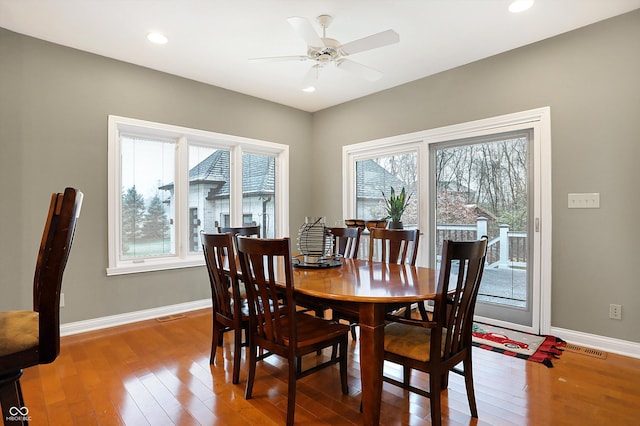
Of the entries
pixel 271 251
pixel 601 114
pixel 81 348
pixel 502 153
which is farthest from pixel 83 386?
pixel 601 114

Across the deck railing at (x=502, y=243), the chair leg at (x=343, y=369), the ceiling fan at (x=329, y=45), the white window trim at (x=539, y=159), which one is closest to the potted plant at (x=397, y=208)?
the deck railing at (x=502, y=243)

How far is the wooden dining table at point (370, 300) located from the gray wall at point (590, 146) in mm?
1817

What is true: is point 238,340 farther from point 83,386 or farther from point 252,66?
point 252,66

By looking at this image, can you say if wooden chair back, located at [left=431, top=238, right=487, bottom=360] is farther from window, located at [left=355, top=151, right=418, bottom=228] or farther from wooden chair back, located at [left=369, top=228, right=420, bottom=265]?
window, located at [left=355, top=151, right=418, bottom=228]

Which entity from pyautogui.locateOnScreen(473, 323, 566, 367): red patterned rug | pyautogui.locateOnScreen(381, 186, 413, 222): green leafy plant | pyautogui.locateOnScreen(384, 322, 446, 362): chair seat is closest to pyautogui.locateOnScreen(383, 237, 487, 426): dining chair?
pyautogui.locateOnScreen(384, 322, 446, 362): chair seat

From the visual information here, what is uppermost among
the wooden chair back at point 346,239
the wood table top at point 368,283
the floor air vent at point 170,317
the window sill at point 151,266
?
the wooden chair back at point 346,239

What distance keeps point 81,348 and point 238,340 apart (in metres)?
1.65

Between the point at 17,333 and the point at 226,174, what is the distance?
341cm

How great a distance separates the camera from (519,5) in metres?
2.60

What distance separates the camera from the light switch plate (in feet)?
9.40

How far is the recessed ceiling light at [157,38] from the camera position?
9.95 feet

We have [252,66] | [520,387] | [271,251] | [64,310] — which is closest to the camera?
[271,251]

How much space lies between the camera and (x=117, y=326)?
3.43 meters

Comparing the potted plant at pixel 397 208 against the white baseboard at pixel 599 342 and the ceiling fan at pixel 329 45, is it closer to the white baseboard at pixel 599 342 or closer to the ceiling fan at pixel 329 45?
the ceiling fan at pixel 329 45
